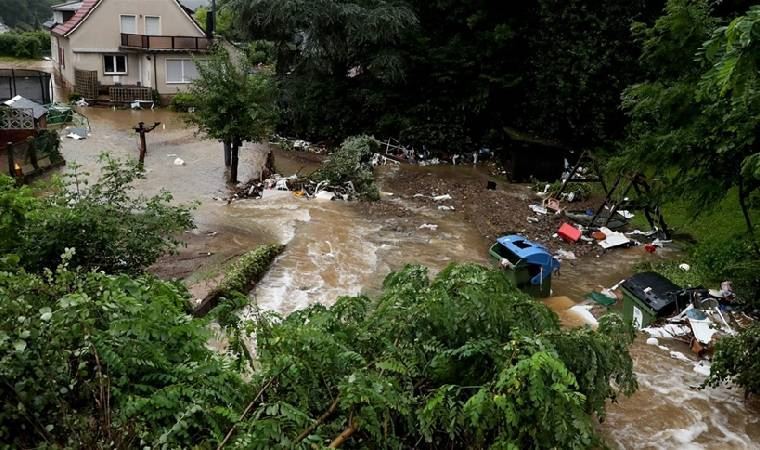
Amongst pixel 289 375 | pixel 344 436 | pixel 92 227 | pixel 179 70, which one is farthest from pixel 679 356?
pixel 179 70

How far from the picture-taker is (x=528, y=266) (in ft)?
34.9

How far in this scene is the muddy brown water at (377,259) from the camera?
7395mm

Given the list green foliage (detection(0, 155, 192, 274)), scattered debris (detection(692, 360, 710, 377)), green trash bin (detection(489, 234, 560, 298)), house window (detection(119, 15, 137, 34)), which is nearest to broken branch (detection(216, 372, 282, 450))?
green foliage (detection(0, 155, 192, 274))

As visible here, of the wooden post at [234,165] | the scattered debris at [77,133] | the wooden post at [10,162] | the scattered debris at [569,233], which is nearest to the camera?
the scattered debris at [569,233]

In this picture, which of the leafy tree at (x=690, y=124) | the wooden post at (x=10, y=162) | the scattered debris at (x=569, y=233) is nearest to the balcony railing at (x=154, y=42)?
the wooden post at (x=10, y=162)

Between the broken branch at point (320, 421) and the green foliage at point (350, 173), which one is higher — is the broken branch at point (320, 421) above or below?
above

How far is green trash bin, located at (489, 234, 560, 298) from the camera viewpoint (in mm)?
10570

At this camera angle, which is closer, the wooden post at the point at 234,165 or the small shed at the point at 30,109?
the wooden post at the point at 234,165

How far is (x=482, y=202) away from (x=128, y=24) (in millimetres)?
21311

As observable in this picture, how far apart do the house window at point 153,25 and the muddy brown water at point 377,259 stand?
11941 mm

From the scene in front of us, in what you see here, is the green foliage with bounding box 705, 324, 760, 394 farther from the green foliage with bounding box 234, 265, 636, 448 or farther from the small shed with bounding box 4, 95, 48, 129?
the small shed with bounding box 4, 95, 48, 129

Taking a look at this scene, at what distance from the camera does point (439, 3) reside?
22.1m

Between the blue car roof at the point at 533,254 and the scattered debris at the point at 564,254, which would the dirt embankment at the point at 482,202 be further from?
the blue car roof at the point at 533,254

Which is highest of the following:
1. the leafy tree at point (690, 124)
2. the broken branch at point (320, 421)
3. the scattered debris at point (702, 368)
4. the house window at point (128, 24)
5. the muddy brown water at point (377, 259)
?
the leafy tree at point (690, 124)
